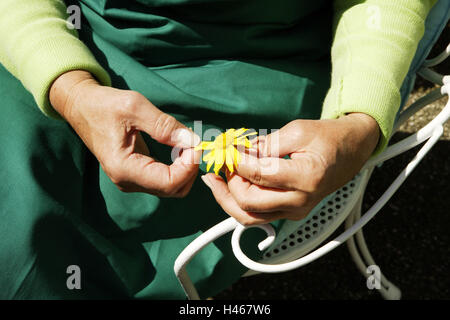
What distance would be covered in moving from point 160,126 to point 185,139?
0.20 feet

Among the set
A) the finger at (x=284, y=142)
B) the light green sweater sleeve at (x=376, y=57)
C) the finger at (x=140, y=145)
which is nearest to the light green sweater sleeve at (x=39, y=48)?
the finger at (x=140, y=145)

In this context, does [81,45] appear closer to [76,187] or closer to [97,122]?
[97,122]

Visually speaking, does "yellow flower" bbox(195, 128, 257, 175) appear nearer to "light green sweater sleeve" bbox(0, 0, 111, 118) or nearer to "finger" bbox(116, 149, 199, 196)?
"finger" bbox(116, 149, 199, 196)

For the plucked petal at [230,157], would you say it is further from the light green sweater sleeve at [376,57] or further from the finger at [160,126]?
the light green sweater sleeve at [376,57]

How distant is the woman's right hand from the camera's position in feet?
2.84

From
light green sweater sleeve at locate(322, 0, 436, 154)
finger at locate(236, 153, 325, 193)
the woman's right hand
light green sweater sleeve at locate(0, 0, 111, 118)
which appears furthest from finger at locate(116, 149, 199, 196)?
light green sweater sleeve at locate(322, 0, 436, 154)

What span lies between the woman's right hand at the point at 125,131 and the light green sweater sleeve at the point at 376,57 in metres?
0.37

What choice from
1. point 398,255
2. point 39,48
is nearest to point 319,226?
point 39,48

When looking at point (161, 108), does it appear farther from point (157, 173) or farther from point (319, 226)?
point (319, 226)

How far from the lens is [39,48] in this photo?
0.95 meters

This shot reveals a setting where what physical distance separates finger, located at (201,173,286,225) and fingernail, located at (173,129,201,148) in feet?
Answer: 0.27

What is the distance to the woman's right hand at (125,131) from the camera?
2.84ft
